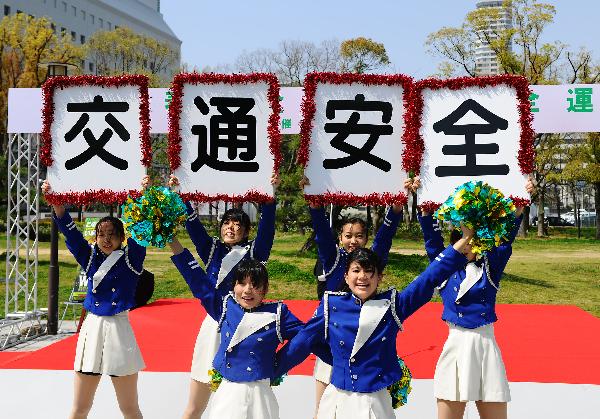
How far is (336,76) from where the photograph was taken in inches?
162

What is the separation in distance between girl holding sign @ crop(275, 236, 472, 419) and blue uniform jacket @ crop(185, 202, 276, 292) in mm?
980

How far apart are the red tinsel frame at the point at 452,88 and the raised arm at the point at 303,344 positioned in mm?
1458

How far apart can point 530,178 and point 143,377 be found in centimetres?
363

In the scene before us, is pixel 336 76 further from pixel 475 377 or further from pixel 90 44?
pixel 90 44

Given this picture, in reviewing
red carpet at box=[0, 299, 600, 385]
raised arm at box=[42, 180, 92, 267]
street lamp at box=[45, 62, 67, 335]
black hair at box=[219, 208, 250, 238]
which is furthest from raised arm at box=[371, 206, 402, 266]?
street lamp at box=[45, 62, 67, 335]

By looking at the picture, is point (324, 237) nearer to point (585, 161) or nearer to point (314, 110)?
point (314, 110)

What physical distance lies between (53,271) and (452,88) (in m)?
6.66

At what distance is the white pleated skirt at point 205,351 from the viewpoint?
400 cm

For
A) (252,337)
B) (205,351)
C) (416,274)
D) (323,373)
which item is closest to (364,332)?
(252,337)

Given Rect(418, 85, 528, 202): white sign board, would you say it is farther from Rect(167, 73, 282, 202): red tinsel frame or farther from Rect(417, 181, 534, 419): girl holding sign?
Rect(167, 73, 282, 202): red tinsel frame

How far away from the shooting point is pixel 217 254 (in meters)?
4.12

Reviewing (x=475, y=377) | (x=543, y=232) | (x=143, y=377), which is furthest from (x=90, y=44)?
(x=475, y=377)

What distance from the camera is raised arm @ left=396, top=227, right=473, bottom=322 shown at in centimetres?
301

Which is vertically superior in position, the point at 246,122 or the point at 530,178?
the point at 246,122
